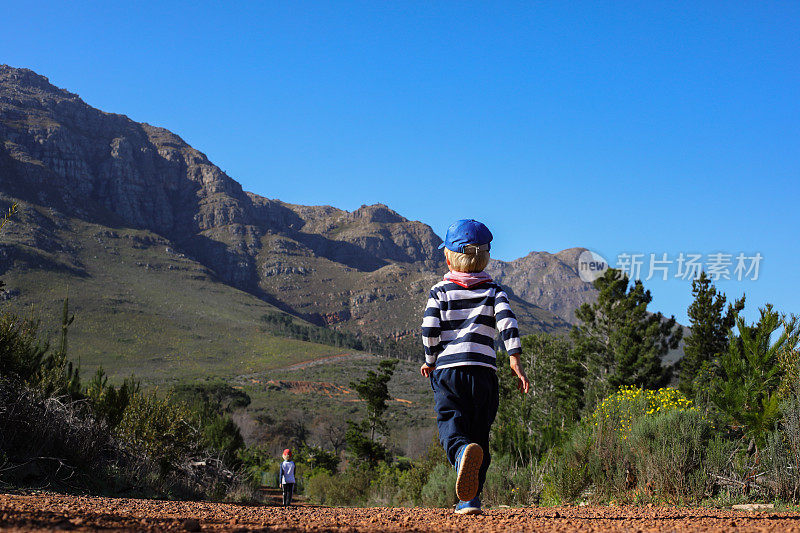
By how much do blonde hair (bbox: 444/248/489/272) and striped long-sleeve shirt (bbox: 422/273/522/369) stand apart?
16 cm

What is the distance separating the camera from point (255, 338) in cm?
8406

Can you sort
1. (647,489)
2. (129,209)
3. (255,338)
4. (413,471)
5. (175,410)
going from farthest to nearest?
1. (129,209)
2. (255,338)
3. (413,471)
4. (175,410)
5. (647,489)

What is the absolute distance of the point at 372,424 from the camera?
27828 mm

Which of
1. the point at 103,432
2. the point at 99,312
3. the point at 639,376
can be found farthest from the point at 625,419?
the point at 99,312

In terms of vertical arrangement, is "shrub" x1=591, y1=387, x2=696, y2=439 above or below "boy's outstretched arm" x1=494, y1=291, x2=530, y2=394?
below

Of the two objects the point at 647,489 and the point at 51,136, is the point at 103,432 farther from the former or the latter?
the point at 51,136

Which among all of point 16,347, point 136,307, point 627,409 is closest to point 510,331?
point 627,409

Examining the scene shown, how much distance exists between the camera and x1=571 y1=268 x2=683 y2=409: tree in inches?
1107

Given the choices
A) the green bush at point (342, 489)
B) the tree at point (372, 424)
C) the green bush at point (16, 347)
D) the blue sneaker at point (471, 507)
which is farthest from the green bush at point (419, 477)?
the tree at point (372, 424)

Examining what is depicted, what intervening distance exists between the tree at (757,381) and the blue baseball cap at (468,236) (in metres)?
3.76

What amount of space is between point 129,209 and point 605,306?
147963 millimetres

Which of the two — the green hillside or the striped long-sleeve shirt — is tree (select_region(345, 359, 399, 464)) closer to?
the striped long-sleeve shirt

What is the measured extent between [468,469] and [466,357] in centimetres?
73

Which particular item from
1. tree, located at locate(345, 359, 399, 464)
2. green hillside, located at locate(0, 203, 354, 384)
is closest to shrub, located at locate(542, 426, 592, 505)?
tree, located at locate(345, 359, 399, 464)
